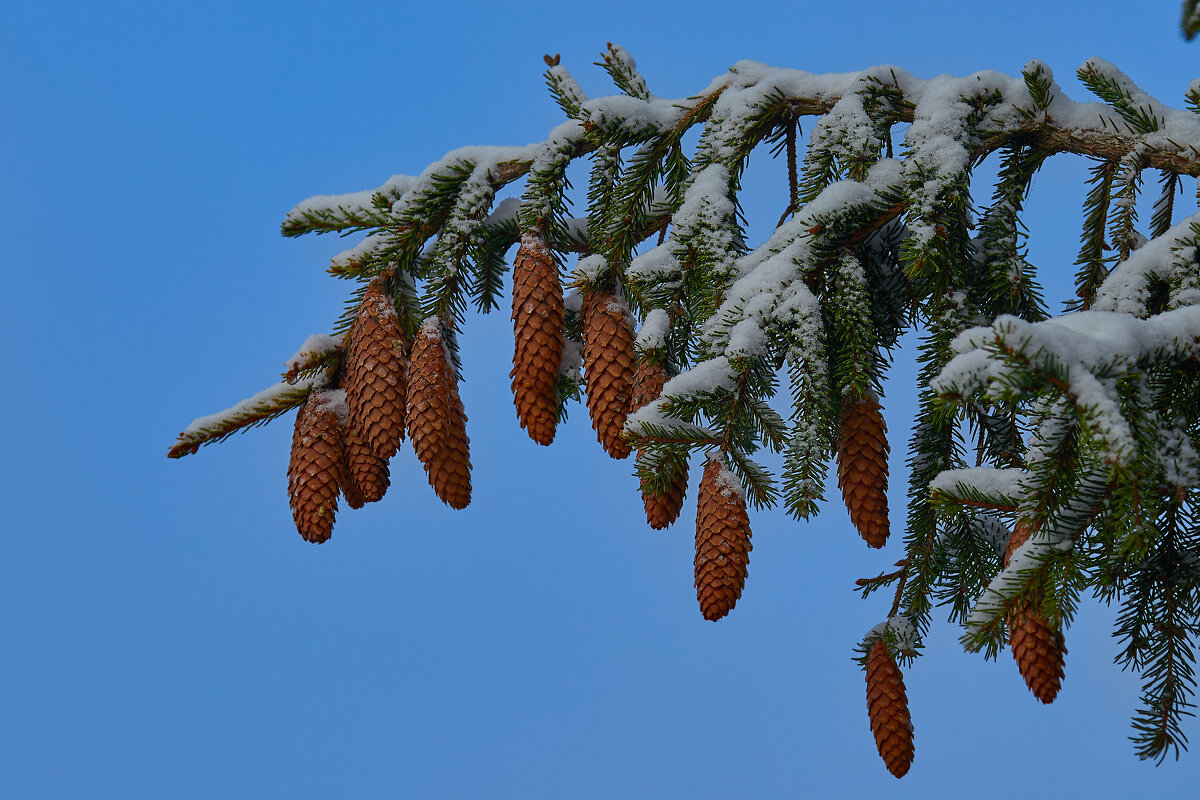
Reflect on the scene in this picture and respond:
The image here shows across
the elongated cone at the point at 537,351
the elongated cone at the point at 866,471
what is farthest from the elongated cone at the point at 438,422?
the elongated cone at the point at 866,471

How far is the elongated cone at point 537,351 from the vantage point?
2.65m

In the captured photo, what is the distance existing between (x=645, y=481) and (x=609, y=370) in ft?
1.10

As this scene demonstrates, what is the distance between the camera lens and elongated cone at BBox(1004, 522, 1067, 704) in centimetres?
225

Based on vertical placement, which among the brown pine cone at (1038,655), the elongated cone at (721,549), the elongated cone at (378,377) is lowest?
the brown pine cone at (1038,655)

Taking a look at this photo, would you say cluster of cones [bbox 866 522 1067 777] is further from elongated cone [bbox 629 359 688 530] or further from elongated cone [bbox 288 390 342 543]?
elongated cone [bbox 288 390 342 543]

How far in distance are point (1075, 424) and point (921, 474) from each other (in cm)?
109

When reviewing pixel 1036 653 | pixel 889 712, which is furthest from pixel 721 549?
pixel 889 712

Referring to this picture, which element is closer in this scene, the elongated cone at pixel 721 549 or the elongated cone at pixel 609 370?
the elongated cone at pixel 721 549

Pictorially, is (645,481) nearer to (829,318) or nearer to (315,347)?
(829,318)

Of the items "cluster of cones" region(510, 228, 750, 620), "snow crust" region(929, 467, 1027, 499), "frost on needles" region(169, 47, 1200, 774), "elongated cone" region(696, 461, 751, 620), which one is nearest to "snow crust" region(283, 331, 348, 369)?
"frost on needles" region(169, 47, 1200, 774)

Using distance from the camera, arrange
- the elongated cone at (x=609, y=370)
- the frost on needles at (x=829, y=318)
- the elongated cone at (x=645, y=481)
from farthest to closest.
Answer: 1. the elongated cone at (x=609, y=370)
2. the elongated cone at (x=645, y=481)
3. the frost on needles at (x=829, y=318)

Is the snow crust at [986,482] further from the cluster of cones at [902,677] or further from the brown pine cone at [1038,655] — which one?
the brown pine cone at [1038,655]

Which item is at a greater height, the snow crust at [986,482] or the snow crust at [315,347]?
the snow crust at [315,347]

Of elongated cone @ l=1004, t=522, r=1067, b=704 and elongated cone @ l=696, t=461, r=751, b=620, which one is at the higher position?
elongated cone @ l=696, t=461, r=751, b=620
